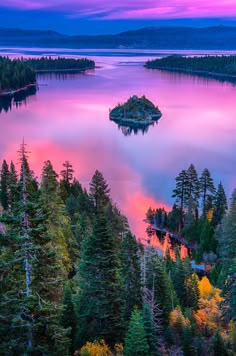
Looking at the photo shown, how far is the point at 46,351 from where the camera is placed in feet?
53.0

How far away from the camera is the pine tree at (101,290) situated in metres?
20.4

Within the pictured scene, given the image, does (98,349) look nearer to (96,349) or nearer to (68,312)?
(96,349)

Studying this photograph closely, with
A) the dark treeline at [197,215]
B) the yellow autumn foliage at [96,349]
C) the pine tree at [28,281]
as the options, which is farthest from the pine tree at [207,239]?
the pine tree at [28,281]

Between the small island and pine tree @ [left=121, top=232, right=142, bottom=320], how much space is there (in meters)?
105

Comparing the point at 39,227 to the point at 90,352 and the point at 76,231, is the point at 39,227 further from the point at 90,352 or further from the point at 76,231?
the point at 76,231

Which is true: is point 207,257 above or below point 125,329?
below

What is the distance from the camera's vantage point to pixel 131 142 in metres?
105

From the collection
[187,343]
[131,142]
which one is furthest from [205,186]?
[131,142]

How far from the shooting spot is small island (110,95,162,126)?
129625 mm

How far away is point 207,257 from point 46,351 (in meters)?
30.1

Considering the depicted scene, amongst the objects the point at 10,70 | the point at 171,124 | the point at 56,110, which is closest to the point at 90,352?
the point at 171,124

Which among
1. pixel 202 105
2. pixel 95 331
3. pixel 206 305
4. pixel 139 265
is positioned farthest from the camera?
pixel 202 105

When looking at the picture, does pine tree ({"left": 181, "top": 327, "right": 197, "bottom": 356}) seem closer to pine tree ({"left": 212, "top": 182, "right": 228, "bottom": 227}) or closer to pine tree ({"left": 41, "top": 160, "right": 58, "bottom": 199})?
pine tree ({"left": 41, "top": 160, "right": 58, "bottom": 199})

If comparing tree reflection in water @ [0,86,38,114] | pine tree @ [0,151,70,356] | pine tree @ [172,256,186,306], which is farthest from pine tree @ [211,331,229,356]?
tree reflection in water @ [0,86,38,114]
